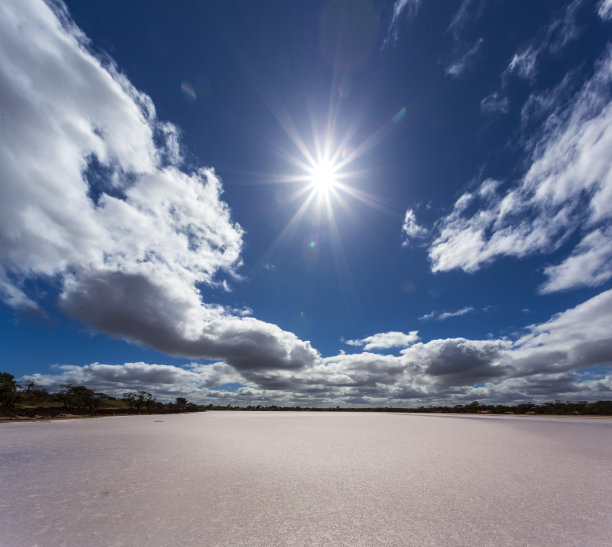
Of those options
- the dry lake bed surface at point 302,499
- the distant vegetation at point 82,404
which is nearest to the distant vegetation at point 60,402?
the distant vegetation at point 82,404

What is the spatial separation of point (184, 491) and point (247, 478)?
1905 millimetres

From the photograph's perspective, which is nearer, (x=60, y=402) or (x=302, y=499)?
(x=302, y=499)

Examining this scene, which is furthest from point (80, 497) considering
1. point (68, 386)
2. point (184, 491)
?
point (68, 386)

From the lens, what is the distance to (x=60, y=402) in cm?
5756

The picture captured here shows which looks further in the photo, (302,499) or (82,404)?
(82,404)

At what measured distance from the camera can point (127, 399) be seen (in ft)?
248

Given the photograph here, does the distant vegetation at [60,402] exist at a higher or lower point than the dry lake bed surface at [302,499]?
higher

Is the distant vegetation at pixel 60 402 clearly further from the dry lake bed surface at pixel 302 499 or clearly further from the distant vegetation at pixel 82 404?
the dry lake bed surface at pixel 302 499

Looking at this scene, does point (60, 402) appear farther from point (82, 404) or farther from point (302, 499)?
point (302, 499)

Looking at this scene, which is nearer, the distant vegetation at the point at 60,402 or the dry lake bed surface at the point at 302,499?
the dry lake bed surface at the point at 302,499

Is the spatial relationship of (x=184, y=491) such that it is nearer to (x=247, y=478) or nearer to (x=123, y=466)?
(x=247, y=478)

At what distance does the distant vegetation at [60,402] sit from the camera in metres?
43.1

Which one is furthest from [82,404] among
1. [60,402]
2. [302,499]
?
[302,499]

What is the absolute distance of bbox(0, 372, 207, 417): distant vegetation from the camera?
1696 inches
